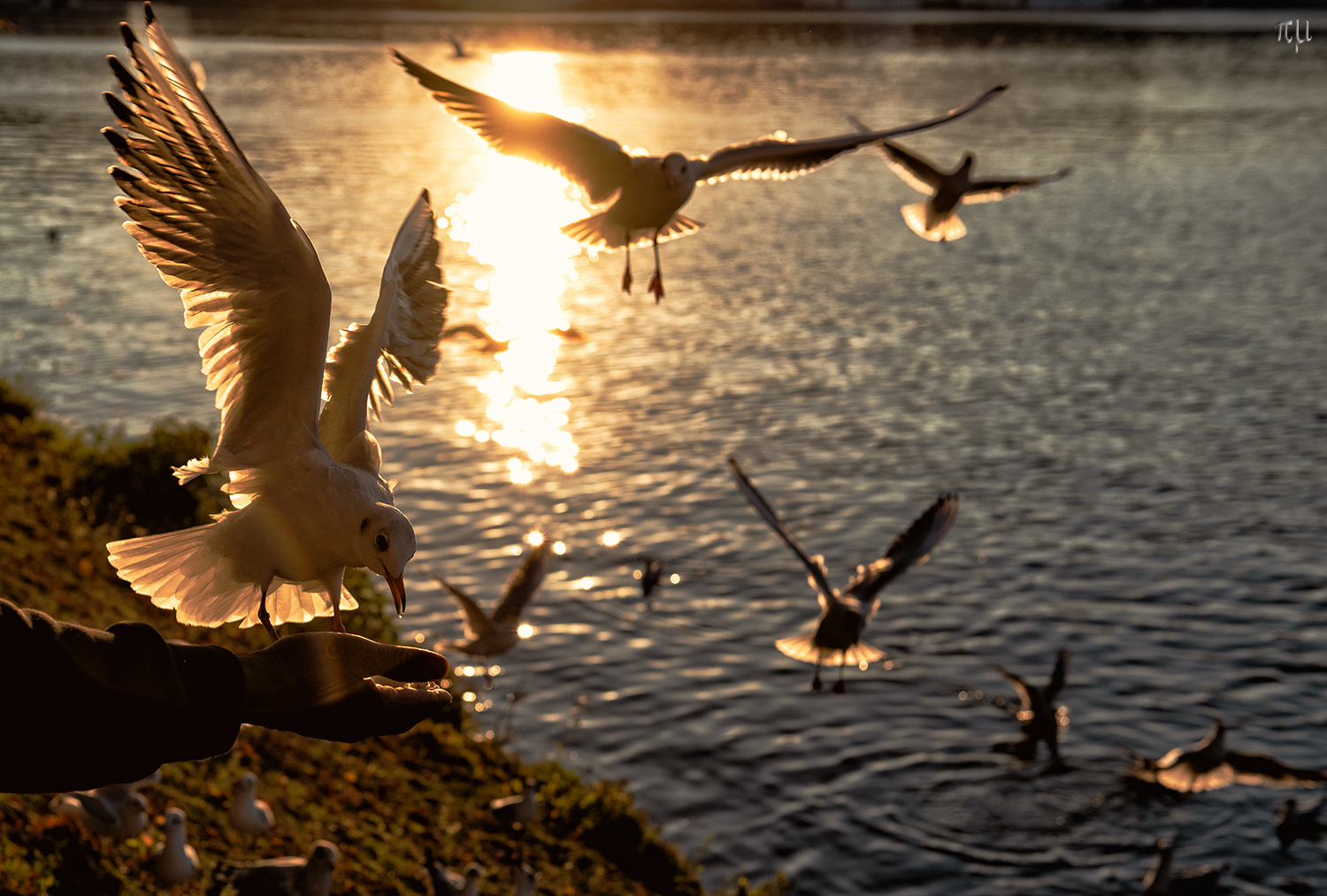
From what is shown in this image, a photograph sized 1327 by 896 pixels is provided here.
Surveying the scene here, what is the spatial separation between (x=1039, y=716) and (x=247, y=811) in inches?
360

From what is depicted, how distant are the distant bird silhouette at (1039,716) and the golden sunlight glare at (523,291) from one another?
7533 mm

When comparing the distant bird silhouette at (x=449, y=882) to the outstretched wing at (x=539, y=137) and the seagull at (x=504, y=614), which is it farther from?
the outstretched wing at (x=539, y=137)

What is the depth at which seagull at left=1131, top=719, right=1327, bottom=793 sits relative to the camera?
12633 mm

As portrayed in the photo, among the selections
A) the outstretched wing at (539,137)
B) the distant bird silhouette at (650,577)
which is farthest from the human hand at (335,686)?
the distant bird silhouette at (650,577)

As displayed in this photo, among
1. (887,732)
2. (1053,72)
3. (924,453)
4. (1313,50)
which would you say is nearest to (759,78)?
(1053,72)

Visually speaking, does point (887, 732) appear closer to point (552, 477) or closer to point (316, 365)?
point (552, 477)

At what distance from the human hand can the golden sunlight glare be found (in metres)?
5.91

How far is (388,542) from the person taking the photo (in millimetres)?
4418

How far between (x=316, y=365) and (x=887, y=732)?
→ 1154cm

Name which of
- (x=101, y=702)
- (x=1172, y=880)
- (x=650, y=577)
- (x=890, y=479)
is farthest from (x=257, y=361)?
(x=890, y=479)

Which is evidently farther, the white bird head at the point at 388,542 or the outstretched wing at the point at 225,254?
the white bird head at the point at 388,542

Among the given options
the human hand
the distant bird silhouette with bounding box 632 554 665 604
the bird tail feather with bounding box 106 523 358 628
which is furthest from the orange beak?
the distant bird silhouette with bounding box 632 554 665 604

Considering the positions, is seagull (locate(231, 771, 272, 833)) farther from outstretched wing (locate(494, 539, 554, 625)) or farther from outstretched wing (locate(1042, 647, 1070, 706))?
outstretched wing (locate(1042, 647, 1070, 706))

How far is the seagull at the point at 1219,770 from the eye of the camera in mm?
12633
